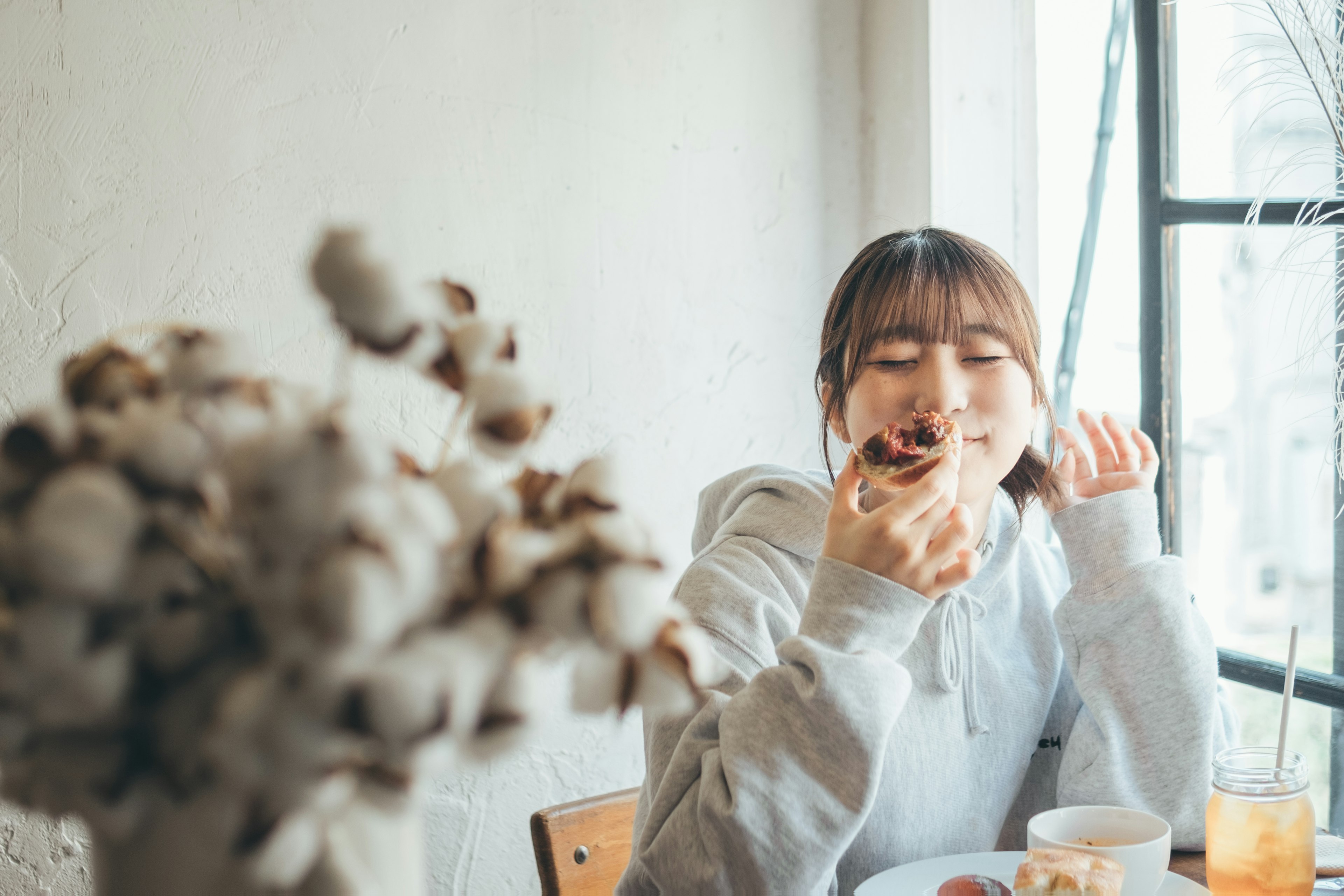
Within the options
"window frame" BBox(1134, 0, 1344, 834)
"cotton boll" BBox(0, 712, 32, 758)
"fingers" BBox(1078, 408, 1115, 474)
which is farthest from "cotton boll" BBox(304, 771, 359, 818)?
"window frame" BBox(1134, 0, 1344, 834)

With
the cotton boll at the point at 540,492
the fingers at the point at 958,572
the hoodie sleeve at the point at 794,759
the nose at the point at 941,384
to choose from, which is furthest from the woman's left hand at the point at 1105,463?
the cotton boll at the point at 540,492

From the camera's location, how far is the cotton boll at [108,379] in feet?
1.27

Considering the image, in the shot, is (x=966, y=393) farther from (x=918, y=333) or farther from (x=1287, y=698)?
(x=1287, y=698)

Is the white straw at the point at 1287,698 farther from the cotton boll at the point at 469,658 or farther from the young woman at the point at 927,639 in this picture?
the cotton boll at the point at 469,658

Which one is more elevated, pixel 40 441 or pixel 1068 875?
pixel 40 441

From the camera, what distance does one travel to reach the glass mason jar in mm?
864

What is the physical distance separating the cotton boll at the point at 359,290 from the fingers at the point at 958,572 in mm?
795

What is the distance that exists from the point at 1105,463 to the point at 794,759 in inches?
27.7

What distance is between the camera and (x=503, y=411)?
39 centimetres

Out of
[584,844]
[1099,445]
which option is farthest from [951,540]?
[584,844]

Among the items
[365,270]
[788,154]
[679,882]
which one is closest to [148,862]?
[365,270]

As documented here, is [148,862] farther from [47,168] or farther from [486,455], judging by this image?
[47,168]

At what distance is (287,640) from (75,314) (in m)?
1.53

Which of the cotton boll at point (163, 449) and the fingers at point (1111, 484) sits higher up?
the cotton boll at point (163, 449)
